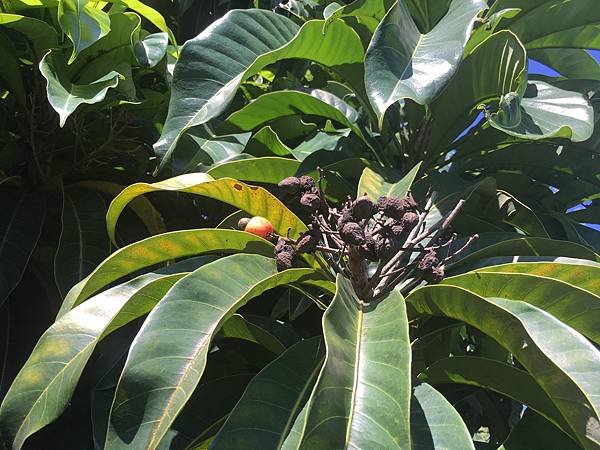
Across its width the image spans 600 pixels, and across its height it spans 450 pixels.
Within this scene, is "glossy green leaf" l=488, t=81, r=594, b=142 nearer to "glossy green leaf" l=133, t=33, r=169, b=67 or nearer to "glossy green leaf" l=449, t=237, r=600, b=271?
"glossy green leaf" l=449, t=237, r=600, b=271

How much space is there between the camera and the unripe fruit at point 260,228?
4.35 feet

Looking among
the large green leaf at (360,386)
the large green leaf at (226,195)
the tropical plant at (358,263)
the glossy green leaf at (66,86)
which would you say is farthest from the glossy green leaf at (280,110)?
the large green leaf at (360,386)

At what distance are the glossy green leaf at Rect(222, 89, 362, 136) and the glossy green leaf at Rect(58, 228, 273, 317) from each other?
0.45 m

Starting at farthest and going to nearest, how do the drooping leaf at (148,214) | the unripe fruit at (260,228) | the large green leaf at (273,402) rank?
the drooping leaf at (148,214)
the unripe fruit at (260,228)
the large green leaf at (273,402)

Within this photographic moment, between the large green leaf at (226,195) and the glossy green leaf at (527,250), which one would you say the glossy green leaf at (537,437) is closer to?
the glossy green leaf at (527,250)

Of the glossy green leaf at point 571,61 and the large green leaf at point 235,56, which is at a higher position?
the large green leaf at point 235,56

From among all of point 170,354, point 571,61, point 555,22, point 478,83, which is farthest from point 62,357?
point 571,61

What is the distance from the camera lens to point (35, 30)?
1599 mm

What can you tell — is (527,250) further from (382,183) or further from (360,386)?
(360,386)

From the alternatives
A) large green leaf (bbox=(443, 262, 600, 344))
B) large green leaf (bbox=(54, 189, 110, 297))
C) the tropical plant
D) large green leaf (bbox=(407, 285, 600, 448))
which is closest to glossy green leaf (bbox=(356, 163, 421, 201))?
the tropical plant

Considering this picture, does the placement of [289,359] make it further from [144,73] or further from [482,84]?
[144,73]

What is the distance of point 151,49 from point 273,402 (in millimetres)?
860

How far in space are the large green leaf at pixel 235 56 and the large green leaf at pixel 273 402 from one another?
Answer: 425 mm

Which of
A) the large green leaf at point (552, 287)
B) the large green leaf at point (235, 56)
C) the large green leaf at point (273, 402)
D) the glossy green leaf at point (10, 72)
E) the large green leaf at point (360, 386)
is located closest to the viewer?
the large green leaf at point (360, 386)
